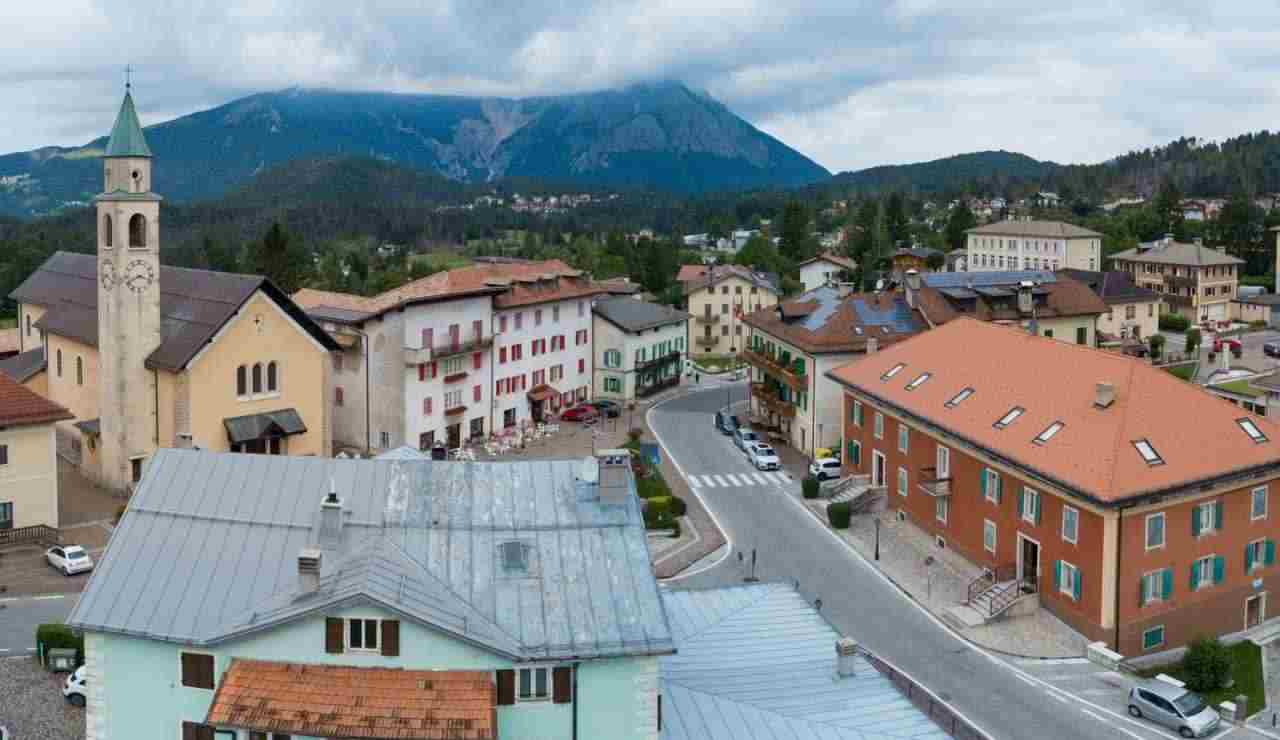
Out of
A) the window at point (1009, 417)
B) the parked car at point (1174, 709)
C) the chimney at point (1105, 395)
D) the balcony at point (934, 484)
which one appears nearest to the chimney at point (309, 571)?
the parked car at point (1174, 709)

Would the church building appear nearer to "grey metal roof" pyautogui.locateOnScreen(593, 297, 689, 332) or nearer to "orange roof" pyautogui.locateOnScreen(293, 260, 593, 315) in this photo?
"orange roof" pyautogui.locateOnScreen(293, 260, 593, 315)

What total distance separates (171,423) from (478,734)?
42.8 m

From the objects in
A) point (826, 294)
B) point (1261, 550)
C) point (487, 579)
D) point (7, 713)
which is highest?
point (826, 294)

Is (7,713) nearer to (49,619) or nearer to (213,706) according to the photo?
(49,619)

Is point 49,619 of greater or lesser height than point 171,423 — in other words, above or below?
below

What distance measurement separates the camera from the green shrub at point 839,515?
5659 centimetres

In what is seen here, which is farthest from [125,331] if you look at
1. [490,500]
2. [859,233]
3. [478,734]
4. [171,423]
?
[859,233]

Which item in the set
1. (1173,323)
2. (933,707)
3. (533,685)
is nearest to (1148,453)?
(933,707)

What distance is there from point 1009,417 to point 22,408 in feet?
132

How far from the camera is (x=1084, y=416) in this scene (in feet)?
152

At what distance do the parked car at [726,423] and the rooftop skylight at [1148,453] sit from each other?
1415 inches

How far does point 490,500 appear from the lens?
2898 cm

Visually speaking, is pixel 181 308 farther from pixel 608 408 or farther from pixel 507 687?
pixel 507 687

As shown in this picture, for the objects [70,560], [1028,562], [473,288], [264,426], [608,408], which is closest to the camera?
[1028,562]
